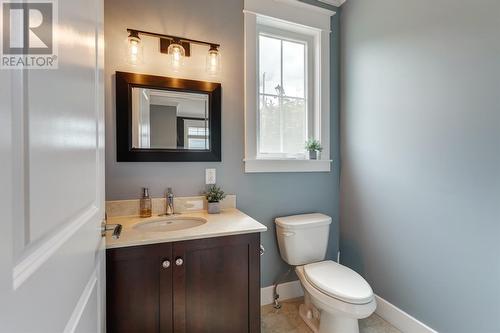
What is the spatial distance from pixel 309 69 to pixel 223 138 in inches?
41.1

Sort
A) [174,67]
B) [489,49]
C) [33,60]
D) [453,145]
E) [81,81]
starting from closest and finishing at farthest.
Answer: [33,60] < [81,81] < [489,49] < [453,145] < [174,67]

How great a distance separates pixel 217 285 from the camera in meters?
1.25

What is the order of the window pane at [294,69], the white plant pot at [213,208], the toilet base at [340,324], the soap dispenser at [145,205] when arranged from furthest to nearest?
the window pane at [294,69], the white plant pot at [213,208], the soap dispenser at [145,205], the toilet base at [340,324]

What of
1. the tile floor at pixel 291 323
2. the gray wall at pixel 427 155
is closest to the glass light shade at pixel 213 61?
the gray wall at pixel 427 155

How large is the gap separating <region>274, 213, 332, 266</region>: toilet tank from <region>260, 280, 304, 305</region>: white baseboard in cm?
31

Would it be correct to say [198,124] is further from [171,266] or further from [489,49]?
[489,49]

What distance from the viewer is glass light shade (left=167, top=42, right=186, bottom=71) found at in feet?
5.18

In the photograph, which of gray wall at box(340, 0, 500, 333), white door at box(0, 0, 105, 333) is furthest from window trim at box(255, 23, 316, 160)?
white door at box(0, 0, 105, 333)

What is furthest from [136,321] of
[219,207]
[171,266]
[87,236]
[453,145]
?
[453,145]

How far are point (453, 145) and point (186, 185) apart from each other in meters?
1.67

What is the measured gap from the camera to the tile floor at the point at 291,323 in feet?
5.41

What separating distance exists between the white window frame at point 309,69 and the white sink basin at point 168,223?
1.84 feet

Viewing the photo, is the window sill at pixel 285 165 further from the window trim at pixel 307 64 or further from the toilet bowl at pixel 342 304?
the toilet bowl at pixel 342 304

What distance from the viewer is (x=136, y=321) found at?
3.63 ft
